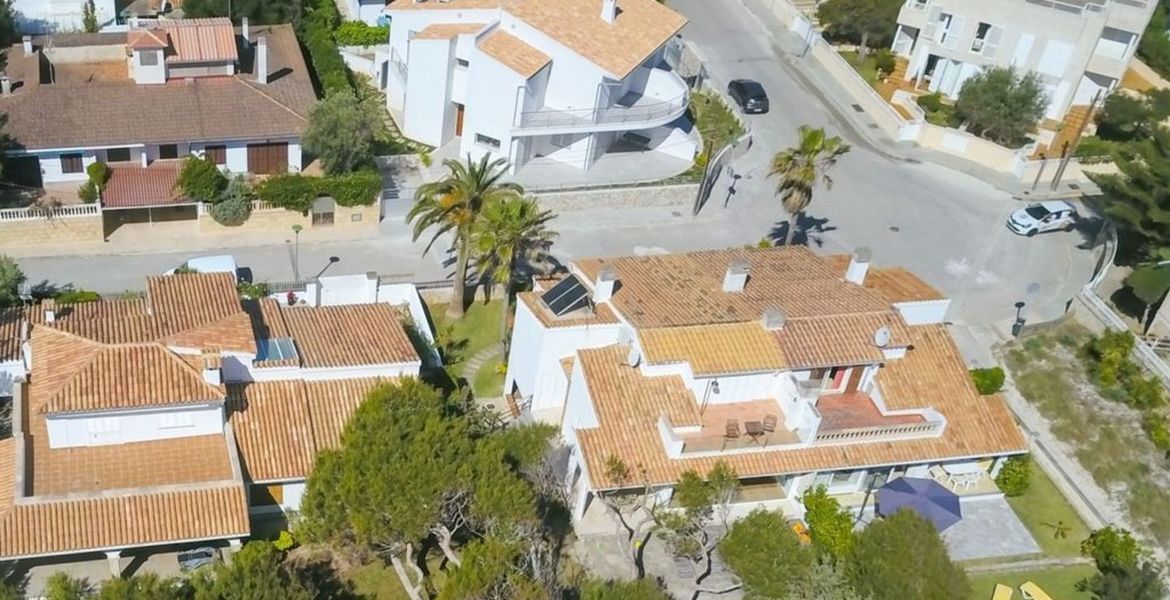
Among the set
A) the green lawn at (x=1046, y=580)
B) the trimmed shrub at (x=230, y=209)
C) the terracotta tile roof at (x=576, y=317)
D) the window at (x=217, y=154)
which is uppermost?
the terracotta tile roof at (x=576, y=317)

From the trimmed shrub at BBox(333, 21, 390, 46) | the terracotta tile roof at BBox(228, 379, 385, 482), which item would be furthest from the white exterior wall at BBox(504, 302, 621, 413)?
the trimmed shrub at BBox(333, 21, 390, 46)

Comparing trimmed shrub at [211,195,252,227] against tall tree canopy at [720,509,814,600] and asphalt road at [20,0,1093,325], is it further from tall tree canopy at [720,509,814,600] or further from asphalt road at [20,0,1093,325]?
tall tree canopy at [720,509,814,600]

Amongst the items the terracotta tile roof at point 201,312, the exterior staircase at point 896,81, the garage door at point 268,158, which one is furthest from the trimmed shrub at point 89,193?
the exterior staircase at point 896,81

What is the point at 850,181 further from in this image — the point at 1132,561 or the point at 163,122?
the point at 163,122

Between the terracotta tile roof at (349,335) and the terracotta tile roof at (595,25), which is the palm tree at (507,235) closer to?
the terracotta tile roof at (349,335)

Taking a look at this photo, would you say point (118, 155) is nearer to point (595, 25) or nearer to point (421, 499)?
point (595, 25)

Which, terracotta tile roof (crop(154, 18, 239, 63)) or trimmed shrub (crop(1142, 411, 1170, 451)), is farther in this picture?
terracotta tile roof (crop(154, 18, 239, 63))

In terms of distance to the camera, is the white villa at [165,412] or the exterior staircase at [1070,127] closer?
the white villa at [165,412]

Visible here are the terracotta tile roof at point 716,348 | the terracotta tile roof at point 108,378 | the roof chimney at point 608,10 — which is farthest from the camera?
the roof chimney at point 608,10
